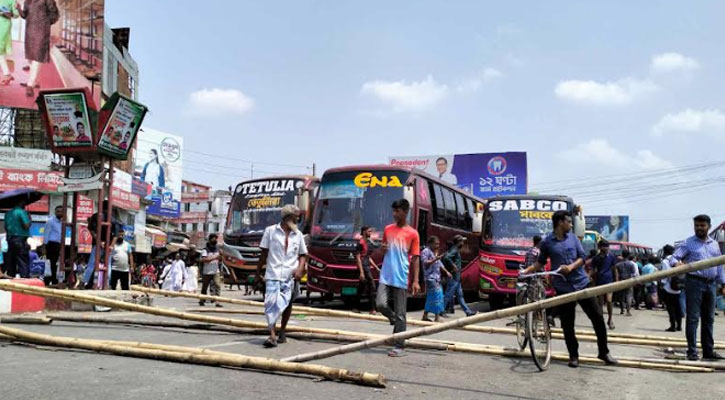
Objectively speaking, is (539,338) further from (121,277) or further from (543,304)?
(121,277)

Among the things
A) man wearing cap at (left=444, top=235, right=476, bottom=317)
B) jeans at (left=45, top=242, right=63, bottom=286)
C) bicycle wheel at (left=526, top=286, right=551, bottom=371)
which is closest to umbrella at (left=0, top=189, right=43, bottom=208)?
jeans at (left=45, top=242, right=63, bottom=286)

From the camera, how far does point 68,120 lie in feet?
37.8

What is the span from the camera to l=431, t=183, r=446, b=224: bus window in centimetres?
1458

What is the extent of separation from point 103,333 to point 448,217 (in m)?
9.99

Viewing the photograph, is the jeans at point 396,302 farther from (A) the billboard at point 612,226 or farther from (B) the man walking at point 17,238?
(A) the billboard at point 612,226

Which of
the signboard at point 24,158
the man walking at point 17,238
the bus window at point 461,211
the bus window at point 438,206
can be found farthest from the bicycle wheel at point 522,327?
the signboard at point 24,158

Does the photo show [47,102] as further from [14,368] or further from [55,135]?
[14,368]

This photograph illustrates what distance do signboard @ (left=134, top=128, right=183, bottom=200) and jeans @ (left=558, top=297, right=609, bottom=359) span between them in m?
54.0

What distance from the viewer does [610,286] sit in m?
4.67

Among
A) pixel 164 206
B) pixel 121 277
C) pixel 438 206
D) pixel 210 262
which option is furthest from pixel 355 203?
pixel 164 206

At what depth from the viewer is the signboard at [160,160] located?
56.8 m

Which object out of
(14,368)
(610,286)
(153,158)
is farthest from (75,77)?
(610,286)

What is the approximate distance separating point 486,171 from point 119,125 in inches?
1211

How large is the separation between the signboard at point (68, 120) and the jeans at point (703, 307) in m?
10.2
